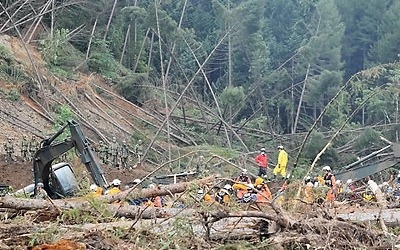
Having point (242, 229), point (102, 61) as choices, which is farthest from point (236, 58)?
point (242, 229)

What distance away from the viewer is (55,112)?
74.7ft

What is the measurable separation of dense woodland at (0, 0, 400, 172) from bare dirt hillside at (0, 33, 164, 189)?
0.89 meters

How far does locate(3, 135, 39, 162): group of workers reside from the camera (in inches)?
699

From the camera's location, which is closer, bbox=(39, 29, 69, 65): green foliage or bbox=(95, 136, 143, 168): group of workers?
bbox=(95, 136, 143, 168): group of workers

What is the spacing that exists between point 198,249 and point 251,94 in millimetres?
34995

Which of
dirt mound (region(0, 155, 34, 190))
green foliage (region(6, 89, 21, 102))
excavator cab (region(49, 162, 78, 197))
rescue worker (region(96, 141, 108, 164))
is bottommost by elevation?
rescue worker (region(96, 141, 108, 164))

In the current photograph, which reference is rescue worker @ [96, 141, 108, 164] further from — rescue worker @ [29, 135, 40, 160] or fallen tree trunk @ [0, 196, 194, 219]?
fallen tree trunk @ [0, 196, 194, 219]

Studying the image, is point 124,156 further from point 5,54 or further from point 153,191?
point 153,191

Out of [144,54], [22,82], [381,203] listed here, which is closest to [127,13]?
[144,54]

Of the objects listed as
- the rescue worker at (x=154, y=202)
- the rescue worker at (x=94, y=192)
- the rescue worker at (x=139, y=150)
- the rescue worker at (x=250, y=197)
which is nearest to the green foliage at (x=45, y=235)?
the rescue worker at (x=94, y=192)

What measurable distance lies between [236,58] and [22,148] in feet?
79.1

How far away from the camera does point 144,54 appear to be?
36.5 m

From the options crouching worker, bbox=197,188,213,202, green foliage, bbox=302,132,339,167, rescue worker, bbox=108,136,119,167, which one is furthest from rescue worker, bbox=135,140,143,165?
crouching worker, bbox=197,188,213,202

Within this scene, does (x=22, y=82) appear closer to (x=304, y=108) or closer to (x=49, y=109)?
(x=49, y=109)
